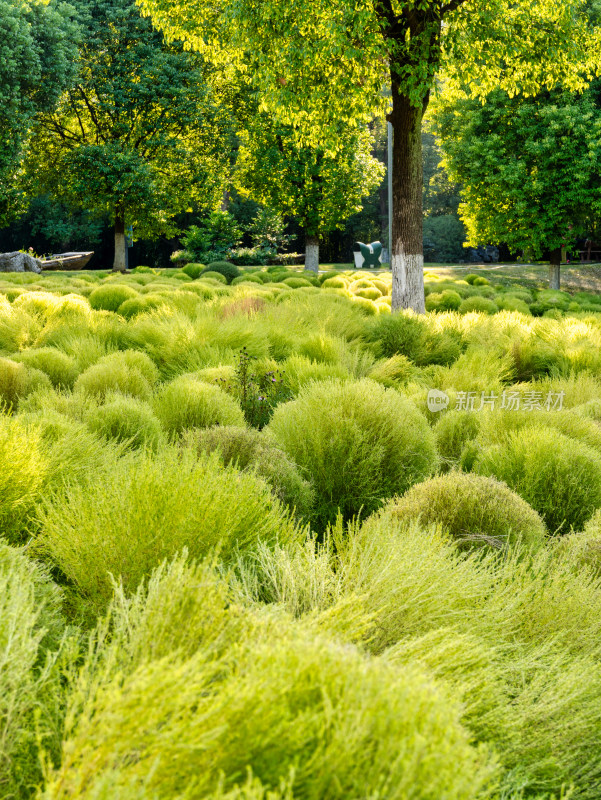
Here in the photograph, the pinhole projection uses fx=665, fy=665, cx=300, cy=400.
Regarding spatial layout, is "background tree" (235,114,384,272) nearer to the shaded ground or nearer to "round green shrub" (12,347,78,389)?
the shaded ground

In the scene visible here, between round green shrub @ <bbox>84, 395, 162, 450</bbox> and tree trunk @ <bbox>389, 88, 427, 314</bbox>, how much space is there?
7422 mm

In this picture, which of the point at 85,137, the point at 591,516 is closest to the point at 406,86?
the point at 591,516

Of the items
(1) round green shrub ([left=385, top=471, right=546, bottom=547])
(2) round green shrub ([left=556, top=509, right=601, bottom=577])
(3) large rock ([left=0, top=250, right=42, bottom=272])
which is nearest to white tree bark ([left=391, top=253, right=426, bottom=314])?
(1) round green shrub ([left=385, top=471, right=546, bottom=547])

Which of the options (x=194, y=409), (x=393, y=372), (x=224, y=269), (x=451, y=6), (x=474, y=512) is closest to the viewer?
(x=474, y=512)

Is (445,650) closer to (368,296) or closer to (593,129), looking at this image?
(368,296)

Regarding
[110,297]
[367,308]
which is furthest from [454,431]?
[110,297]

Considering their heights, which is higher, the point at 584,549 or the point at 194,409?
the point at 194,409

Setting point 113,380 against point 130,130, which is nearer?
point 113,380

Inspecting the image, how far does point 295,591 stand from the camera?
6.31ft

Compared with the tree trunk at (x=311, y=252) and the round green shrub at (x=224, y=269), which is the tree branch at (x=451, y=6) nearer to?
the round green shrub at (x=224, y=269)

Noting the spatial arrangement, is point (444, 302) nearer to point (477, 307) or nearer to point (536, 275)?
point (477, 307)

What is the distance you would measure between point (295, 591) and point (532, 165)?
74.0 feet

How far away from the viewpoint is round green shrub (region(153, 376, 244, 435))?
4.41 m

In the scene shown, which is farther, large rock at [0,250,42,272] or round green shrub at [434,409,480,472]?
large rock at [0,250,42,272]
